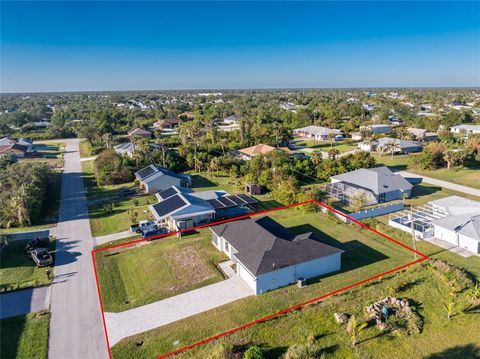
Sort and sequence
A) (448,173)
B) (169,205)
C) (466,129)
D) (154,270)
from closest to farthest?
(154,270) → (169,205) → (448,173) → (466,129)

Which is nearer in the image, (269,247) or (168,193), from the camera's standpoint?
(269,247)

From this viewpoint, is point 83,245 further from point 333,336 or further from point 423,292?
point 423,292

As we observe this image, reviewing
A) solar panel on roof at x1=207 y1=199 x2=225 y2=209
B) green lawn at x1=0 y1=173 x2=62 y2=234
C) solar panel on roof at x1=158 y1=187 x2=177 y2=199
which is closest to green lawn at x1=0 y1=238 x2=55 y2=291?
green lawn at x1=0 y1=173 x2=62 y2=234

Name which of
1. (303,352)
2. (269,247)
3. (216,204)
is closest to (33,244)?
(216,204)

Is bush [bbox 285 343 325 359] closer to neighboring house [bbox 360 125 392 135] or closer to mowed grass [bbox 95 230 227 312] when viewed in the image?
mowed grass [bbox 95 230 227 312]

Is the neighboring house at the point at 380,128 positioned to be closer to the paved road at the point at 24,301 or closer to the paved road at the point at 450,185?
the paved road at the point at 450,185

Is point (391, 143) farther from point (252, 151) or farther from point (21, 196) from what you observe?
point (21, 196)
